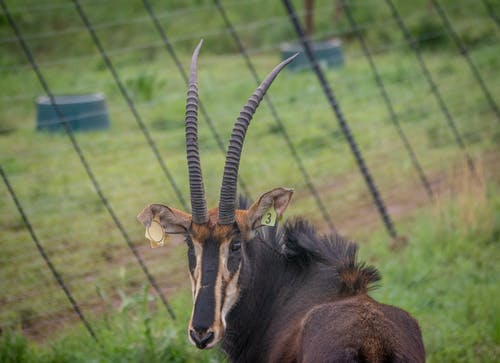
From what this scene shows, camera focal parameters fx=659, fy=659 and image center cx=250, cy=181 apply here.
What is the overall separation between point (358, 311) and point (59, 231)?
4.88 m

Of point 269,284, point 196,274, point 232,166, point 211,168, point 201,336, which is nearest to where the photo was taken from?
point 201,336

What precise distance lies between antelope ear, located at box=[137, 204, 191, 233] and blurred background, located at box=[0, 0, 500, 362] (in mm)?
1159

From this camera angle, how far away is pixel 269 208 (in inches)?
160

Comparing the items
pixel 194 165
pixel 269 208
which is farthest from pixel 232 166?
pixel 269 208

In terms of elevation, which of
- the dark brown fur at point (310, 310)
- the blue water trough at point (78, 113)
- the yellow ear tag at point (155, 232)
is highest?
the blue water trough at point (78, 113)

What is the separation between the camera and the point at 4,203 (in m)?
7.91

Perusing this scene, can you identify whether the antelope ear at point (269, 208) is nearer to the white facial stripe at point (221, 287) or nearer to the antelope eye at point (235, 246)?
the antelope eye at point (235, 246)

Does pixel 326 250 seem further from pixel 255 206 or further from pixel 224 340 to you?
pixel 224 340

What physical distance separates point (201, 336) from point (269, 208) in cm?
95

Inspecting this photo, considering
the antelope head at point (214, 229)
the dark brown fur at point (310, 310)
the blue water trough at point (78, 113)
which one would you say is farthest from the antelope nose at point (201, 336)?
the blue water trough at point (78, 113)

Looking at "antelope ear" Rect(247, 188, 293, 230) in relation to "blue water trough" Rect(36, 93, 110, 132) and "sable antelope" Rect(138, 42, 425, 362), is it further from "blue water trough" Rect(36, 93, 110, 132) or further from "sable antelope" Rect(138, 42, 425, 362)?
"blue water trough" Rect(36, 93, 110, 132)

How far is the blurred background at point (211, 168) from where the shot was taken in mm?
5652

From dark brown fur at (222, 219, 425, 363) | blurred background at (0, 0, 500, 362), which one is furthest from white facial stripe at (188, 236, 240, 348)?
blurred background at (0, 0, 500, 362)

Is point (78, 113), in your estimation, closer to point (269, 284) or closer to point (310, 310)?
point (269, 284)
